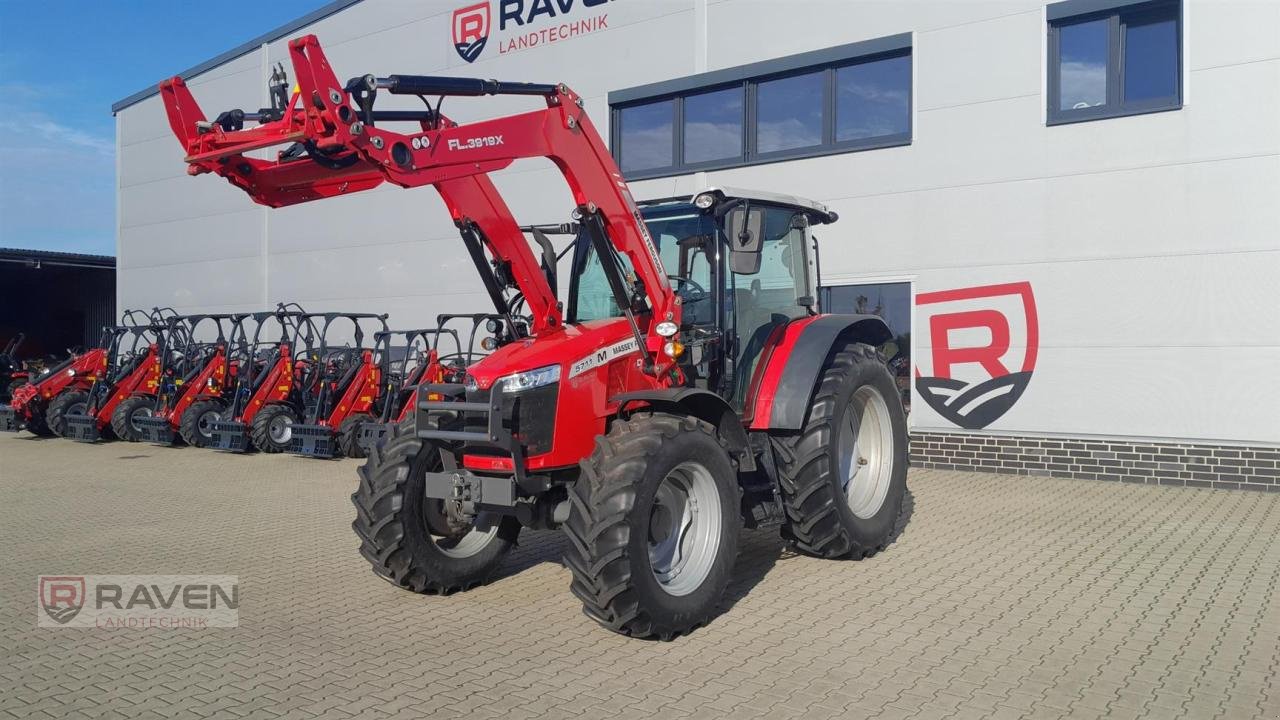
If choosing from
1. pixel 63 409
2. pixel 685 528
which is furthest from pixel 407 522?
pixel 63 409

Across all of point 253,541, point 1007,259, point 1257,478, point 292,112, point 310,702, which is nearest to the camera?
point 310,702

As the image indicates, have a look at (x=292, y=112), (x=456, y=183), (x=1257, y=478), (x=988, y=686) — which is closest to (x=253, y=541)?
(x=456, y=183)

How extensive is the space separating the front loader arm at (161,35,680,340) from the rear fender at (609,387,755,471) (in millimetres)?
433

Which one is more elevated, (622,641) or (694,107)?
(694,107)

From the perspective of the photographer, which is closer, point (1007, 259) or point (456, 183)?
point (456, 183)

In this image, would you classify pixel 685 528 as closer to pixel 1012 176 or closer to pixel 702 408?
pixel 702 408

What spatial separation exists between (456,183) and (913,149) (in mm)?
7023

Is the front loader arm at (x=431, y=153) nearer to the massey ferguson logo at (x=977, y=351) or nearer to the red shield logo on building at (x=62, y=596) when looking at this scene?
the red shield logo on building at (x=62, y=596)

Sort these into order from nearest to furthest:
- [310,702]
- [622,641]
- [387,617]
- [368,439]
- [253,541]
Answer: [310,702]
[622,641]
[387,617]
[253,541]
[368,439]

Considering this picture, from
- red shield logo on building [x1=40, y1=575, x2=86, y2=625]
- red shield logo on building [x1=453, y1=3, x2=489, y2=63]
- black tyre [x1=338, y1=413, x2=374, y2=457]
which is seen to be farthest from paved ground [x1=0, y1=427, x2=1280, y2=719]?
red shield logo on building [x1=453, y1=3, x2=489, y2=63]

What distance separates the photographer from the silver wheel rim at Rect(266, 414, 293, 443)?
13500 mm

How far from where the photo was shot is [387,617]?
5.48 metres

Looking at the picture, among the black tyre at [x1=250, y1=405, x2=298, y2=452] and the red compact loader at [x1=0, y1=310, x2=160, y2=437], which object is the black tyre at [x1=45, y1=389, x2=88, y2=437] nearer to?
the red compact loader at [x1=0, y1=310, x2=160, y2=437]

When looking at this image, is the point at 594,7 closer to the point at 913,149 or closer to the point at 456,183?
the point at 913,149
